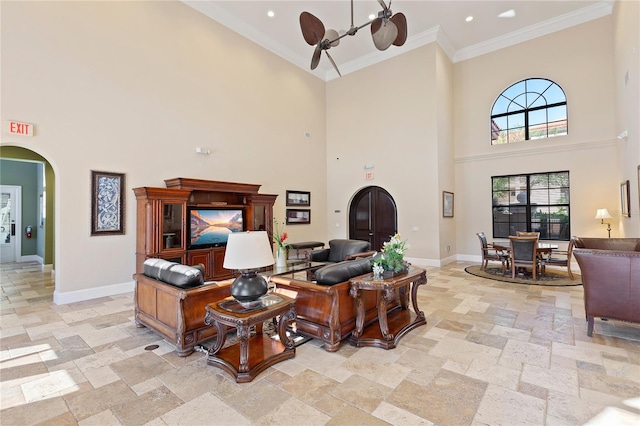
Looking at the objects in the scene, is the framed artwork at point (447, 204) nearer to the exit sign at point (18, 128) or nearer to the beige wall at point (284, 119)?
the beige wall at point (284, 119)

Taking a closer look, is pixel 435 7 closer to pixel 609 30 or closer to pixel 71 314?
pixel 609 30

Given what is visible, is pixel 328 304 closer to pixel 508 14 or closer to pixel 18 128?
pixel 18 128

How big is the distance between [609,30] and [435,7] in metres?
4.05

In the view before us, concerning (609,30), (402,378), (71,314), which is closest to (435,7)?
(609,30)

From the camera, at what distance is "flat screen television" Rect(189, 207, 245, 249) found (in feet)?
20.2

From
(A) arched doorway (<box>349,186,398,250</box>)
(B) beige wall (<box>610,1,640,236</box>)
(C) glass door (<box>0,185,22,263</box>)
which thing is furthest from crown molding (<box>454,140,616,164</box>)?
(C) glass door (<box>0,185,22,263</box>)

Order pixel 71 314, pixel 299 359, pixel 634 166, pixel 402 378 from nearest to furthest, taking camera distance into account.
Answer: pixel 402 378 < pixel 299 359 < pixel 71 314 < pixel 634 166

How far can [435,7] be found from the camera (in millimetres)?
7148

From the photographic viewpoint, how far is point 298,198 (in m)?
9.28

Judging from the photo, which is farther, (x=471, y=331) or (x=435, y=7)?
(x=435, y=7)

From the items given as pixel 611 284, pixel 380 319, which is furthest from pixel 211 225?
pixel 611 284

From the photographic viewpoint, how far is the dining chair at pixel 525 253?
6.27m

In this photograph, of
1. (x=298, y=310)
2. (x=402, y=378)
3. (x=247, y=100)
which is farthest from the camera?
(x=247, y=100)

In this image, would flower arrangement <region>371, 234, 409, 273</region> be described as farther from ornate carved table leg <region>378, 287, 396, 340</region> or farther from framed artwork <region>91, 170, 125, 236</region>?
framed artwork <region>91, 170, 125, 236</region>
